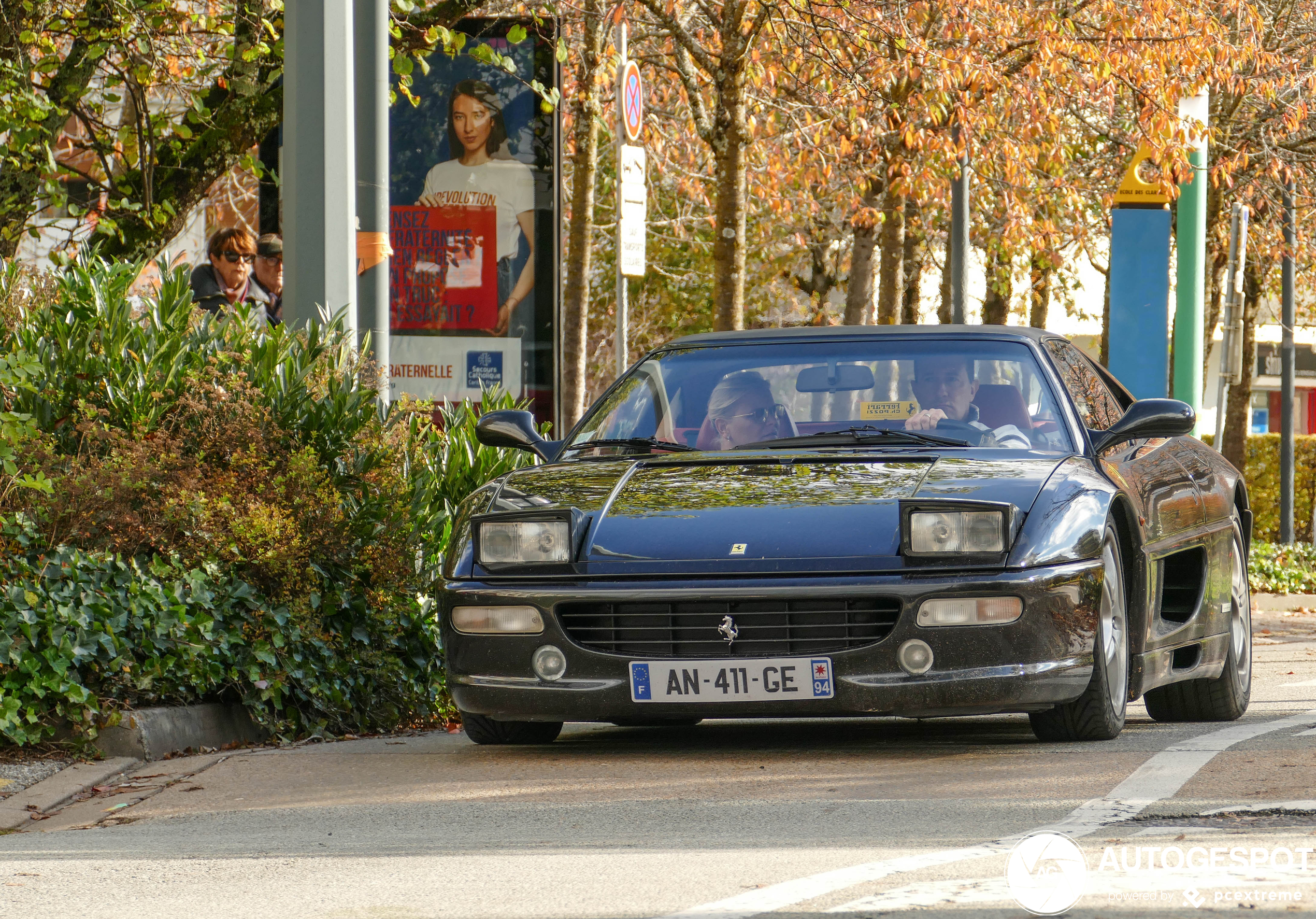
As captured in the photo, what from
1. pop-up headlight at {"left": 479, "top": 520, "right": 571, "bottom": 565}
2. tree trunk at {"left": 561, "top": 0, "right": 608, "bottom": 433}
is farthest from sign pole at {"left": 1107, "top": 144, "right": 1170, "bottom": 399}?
pop-up headlight at {"left": 479, "top": 520, "right": 571, "bottom": 565}

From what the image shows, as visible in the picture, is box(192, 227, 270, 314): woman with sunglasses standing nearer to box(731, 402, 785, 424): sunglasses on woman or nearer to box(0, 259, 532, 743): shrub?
box(0, 259, 532, 743): shrub

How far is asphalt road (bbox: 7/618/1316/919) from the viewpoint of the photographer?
4.11 meters

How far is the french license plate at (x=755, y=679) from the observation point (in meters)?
5.79

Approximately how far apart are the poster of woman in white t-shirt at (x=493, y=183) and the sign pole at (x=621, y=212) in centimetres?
136

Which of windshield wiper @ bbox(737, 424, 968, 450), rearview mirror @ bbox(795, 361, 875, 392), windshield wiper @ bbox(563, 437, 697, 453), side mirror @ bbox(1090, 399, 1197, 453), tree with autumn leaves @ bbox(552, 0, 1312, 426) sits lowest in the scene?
windshield wiper @ bbox(563, 437, 697, 453)

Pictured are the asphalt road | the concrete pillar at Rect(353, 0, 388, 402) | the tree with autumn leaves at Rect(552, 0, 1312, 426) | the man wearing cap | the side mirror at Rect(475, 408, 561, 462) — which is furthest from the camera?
the tree with autumn leaves at Rect(552, 0, 1312, 426)

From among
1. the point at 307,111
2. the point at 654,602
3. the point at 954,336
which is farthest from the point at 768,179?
the point at 654,602

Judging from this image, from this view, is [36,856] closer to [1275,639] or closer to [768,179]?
[1275,639]

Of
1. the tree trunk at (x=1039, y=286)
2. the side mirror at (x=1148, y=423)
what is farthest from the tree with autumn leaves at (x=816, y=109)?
the side mirror at (x=1148, y=423)

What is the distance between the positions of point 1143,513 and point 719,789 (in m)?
2.04

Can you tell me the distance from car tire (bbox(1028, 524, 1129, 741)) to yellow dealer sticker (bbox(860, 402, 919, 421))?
0.88 metres

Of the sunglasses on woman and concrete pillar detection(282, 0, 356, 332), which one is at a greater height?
concrete pillar detection(282, 0, 356, 332)

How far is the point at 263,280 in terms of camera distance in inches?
549

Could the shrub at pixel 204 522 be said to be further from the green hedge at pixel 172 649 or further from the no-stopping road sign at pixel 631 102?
the no-stopping road sign at pixel 631 102
